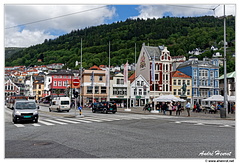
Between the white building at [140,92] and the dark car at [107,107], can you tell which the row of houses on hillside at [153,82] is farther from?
the dark car at [107,107]

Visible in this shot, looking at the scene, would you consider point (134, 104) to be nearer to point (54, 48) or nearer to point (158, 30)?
point (158, 30)

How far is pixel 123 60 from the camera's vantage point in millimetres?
142250

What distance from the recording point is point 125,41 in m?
95.0

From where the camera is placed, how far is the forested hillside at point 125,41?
97.0m

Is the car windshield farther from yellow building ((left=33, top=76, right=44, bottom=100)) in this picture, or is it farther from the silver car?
yellow building ((left=33, top=76, right=44, bottom=100))

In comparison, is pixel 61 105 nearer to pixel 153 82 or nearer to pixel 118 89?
pixel 118 89

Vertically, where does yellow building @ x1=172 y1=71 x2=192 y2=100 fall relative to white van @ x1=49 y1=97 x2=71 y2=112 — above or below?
above

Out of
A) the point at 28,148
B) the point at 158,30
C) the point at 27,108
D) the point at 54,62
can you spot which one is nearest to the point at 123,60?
the point at 158,30

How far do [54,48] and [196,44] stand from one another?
81.7 meters

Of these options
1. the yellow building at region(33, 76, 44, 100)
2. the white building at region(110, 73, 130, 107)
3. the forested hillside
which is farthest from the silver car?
the yellow building at region(33, 76, 44, 100)

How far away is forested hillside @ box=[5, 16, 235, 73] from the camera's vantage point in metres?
97.0

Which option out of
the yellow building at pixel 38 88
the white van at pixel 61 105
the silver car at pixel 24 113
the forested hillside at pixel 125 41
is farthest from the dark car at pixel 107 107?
the yellow building at pixel 38 88

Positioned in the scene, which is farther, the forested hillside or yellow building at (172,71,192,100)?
the forested hillside

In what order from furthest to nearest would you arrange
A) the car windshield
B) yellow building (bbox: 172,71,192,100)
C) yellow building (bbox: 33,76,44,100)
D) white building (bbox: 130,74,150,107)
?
yellow building (bbox: 33,76,44,100) → yellow building (bbox: 172,71,192,100) → white building (bbox: 130,74,150,107) → the car windshield
